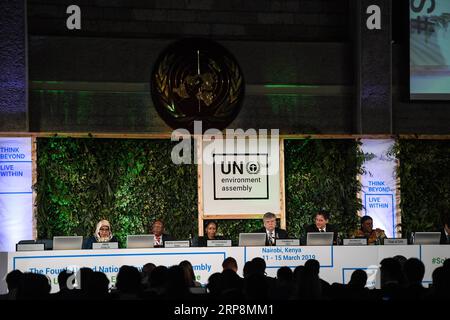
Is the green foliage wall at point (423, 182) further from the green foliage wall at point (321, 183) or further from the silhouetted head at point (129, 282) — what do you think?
the silhouetted head at point (129, 282)

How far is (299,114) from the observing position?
1453 centimetres

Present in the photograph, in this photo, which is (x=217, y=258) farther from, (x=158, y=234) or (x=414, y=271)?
(x=414, y=271)

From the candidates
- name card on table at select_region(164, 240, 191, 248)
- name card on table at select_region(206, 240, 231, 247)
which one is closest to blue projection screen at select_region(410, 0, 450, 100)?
name card on table at select_region(206, 240, 231, 247)

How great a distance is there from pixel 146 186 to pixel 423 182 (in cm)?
471

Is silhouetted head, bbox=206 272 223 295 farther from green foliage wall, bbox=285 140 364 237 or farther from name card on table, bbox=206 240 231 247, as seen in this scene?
green foliage wall, bbox=285 140 364 237

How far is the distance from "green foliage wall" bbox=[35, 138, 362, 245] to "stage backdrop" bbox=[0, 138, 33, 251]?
0.66 feet

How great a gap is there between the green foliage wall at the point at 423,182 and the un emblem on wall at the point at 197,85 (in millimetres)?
2950

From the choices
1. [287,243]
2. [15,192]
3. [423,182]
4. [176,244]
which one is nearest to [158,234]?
[176,244]

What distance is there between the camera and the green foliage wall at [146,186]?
44.8 ft

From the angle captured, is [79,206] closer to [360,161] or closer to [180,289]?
[360,161]

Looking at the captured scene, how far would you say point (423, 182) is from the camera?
1467 cm

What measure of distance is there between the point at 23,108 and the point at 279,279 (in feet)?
24.1
